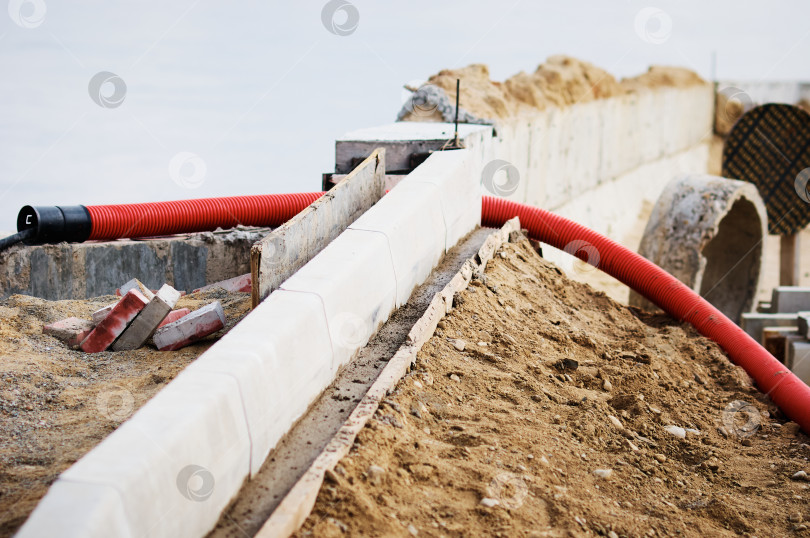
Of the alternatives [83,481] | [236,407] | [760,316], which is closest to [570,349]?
[236,407]

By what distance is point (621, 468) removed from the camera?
339 cm

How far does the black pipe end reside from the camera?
232 inches

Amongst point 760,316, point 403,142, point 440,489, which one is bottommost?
point 760,316

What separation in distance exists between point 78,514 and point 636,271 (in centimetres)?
540

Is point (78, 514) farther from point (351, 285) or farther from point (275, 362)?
point (351, 285)

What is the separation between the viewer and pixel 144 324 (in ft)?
14.7

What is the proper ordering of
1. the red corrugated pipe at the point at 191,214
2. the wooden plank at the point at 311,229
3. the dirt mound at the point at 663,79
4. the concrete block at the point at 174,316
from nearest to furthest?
the wooden plank at the point at 311,229 < the concrete block at the point at 174,316 < the red corrugated pipe at the point at 191,214 < the dirt mound at the point at 663,79

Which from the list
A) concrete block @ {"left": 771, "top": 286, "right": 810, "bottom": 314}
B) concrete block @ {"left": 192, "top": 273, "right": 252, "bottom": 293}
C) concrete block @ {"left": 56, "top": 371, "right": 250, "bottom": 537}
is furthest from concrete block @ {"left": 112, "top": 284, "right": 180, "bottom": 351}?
concrete block @ {"left": 771, "top": 286, "right": 810, "bottom": 314}

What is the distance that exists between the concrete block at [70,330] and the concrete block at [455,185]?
2.39 metres

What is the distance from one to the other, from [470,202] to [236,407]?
12.1 ft

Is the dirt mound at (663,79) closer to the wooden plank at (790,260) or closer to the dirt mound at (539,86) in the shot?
the dirt mound at (539,86)

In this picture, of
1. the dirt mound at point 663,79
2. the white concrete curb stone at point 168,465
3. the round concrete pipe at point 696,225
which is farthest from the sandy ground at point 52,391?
the dirt mound at point 663,79

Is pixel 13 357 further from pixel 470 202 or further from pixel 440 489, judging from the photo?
pixel 470 202

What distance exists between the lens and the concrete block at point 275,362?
2865mm
